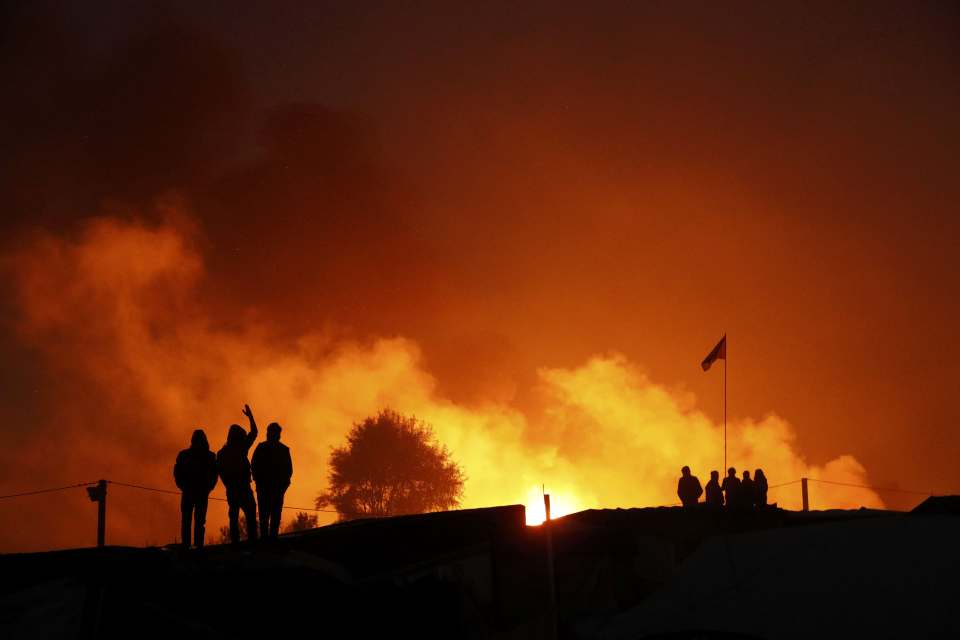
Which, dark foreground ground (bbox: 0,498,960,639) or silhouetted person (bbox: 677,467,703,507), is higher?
silhouetted person (bbox: 677,467,703,507)

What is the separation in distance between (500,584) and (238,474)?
489 centimetres

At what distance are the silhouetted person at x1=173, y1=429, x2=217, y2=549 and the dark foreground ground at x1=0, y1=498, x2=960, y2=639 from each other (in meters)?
1.33

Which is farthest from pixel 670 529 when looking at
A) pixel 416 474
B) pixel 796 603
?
pixel 416 474

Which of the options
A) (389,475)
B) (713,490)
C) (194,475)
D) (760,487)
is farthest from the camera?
(389,475)

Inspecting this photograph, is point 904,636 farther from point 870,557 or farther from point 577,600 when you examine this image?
point 577,600

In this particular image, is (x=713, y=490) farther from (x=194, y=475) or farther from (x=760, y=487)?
(x=194, y=475)

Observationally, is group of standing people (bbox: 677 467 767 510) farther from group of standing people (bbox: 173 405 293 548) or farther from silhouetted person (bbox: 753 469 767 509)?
group of standing people (bbox: 173 405 293 548)

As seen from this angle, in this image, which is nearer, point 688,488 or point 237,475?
point 237,475

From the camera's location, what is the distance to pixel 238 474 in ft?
52.9

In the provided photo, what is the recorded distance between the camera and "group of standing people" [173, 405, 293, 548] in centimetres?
1602

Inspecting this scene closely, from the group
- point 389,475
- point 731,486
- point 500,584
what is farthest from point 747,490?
point 389,475

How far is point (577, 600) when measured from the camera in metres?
17.4

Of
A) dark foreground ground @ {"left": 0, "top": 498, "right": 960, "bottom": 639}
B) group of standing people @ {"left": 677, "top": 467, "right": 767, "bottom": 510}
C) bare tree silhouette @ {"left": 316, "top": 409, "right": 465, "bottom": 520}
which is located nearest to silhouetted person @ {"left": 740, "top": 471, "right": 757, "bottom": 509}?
group of standing people @ {"left": 677, "top": 467, "right": 767, "bottom": 510}

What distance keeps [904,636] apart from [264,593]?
25.8ft
